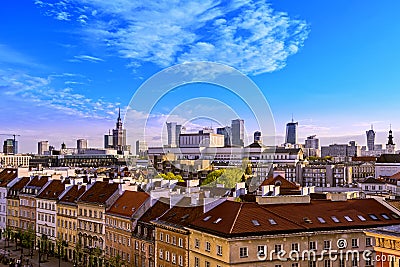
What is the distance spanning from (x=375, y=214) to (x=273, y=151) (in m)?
139

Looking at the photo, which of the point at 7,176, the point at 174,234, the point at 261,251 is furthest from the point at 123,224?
the point at 7,176

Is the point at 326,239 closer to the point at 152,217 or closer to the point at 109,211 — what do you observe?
the point at 152,217

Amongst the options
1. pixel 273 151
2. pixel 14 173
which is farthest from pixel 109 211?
pixel 273 151

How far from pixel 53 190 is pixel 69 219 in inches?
420

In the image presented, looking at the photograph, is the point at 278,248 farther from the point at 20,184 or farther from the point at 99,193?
the point at 20,184

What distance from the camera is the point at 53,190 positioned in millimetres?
90250

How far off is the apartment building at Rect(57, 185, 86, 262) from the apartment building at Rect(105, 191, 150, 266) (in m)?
9.87

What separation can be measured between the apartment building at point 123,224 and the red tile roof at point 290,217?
16.0m

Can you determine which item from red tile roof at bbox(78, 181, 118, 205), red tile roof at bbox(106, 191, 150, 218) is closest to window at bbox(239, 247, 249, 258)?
red tile roof at bbox(106, 191, 150, 218)

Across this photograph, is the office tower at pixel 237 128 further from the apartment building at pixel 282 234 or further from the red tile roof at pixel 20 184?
the apartment building at pixel 282 234

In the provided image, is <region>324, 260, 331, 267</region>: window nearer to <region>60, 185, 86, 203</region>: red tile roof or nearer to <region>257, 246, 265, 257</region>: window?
<region>257, 246, 265, 257</region>: window

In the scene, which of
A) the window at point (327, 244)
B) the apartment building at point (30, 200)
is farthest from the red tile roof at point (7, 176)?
the window at point (327, 244)

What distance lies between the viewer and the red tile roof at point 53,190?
87.8 metres

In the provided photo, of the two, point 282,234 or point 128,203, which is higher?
point 128,203
